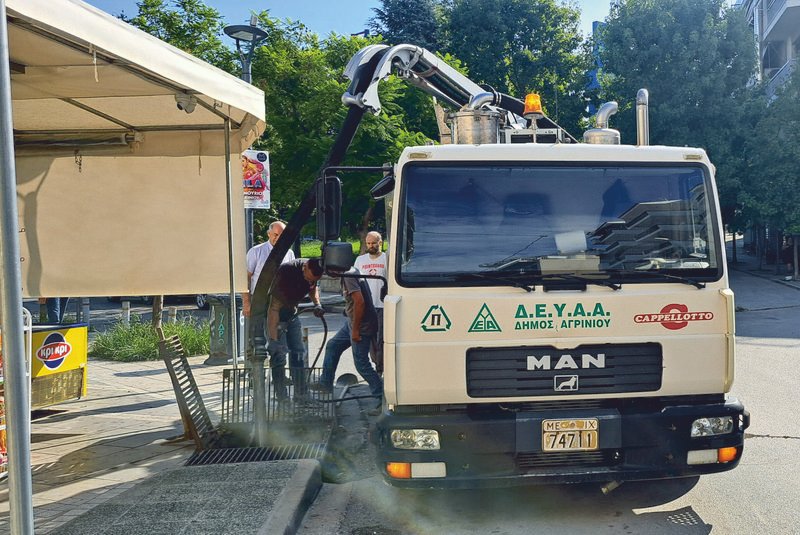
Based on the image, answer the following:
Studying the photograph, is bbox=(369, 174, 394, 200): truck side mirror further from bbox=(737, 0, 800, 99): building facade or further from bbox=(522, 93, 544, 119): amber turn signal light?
bbox=(737, 0, 800, 99): building facade

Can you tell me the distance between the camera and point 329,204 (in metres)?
5.36

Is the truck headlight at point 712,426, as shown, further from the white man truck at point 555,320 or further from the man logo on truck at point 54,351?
the man logo on truck at point 54,351

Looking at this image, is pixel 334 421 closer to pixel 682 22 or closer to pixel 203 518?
pixel 203 518

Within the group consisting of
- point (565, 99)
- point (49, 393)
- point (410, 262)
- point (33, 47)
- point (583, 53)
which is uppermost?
point (583, 53)

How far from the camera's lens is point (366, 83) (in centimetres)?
724

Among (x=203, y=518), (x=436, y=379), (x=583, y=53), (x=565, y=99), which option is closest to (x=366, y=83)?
(x=436, y=379)

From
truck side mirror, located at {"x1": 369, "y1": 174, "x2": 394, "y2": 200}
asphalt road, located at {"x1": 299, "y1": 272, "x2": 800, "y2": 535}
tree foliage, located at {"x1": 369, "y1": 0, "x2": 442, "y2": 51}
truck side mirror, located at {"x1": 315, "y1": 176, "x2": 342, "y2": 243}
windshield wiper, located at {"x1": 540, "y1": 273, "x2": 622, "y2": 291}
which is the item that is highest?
tree foliage, located at {"x1": 369, "y1": 0, "x2": 442, "y2": 51}

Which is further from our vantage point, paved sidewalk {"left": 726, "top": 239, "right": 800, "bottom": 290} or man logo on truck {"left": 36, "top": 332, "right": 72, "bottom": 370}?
paved sidewalk {"left": 726, "top": 239, "right": 800, "bottom": 290}

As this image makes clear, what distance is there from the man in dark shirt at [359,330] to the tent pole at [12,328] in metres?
4.67

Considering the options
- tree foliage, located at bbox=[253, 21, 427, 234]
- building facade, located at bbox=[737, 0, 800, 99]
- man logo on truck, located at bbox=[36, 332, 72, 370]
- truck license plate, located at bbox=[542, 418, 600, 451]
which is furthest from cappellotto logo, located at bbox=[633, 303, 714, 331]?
building facade, located at bbox=[737, 0, 800, 99]

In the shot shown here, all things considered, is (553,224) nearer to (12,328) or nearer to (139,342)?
(12,328)

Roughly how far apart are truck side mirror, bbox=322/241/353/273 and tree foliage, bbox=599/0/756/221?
23831 mm

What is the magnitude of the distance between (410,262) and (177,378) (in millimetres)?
2995

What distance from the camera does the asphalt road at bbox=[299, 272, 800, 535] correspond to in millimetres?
4906
